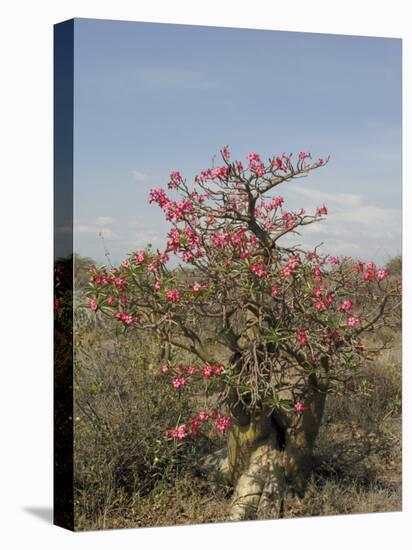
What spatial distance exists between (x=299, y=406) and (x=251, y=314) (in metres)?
0.77

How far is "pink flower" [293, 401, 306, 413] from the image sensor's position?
10.2 metres

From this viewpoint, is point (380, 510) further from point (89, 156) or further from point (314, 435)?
point (89, 156)

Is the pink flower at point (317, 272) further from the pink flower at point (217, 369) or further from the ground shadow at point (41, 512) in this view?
the ground shadow at point (41, 512)

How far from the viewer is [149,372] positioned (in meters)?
10.3

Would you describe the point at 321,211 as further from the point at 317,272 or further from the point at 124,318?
the point at 124,318

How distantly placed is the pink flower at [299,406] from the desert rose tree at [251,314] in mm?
12

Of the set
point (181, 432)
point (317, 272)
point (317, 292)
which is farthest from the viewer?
point (317, 272)

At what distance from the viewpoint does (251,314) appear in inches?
399

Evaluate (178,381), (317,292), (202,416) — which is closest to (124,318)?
(178,381)

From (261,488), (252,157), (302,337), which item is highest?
(252,157)

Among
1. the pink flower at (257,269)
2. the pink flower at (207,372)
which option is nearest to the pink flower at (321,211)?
the pink flower at (257,269)

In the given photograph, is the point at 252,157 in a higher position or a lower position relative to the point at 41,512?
higher

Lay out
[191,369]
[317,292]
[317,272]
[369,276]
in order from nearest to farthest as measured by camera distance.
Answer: [191,369], [317,292], [317,272], [369,276]

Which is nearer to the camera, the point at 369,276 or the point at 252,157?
the point at 252,157
